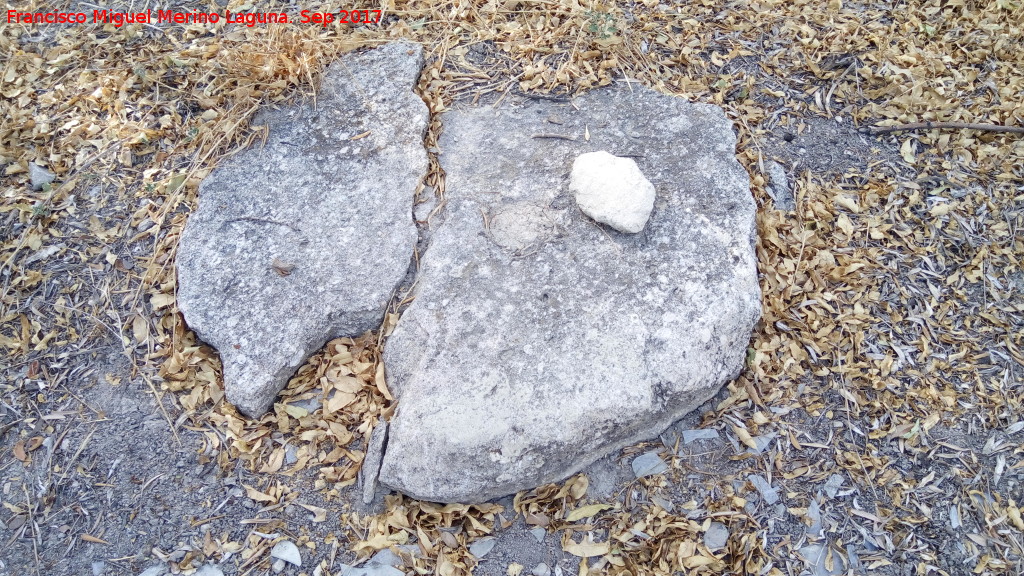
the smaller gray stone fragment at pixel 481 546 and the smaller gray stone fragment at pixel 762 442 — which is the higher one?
the smaller gray stone fragment at pixel 762 442

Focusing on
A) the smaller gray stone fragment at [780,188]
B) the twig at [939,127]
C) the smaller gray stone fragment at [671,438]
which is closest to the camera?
the smaller gray stone fragment at [671,438]

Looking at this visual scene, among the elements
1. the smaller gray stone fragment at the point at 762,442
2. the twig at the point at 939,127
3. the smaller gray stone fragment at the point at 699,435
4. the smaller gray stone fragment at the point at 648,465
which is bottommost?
the smaller gray stone fragment at the point at 648,465

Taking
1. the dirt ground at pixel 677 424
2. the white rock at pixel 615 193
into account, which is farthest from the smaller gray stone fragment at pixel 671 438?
the white rock at pixel 615 193

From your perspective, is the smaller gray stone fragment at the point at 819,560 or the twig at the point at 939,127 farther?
the twig at the point at 939,127

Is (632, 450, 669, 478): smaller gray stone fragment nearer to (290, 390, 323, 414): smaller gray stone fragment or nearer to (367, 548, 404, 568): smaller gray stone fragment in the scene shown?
(367, 548, 404, 568): smaller gray stone fragment

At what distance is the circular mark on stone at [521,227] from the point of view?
2.25m

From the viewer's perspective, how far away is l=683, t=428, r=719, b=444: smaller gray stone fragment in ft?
7.07

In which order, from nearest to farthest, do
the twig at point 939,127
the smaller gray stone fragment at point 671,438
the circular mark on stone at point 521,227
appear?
the smaller gray stone fragment at point 671,438 < the circular mark on stone at point 521,227 < the twig at point 939,127

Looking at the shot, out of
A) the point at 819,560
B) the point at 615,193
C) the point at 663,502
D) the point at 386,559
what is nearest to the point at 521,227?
the point at 615,193

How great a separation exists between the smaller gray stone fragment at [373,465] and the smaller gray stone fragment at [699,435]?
0.97 meters

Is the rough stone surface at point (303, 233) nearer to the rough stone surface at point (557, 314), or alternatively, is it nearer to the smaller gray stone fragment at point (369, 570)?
the rough stone surface at point (557, 314)

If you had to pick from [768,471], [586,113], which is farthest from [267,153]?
[768,471]

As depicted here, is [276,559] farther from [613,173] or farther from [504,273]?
[613,173]

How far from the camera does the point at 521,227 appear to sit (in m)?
2.28
